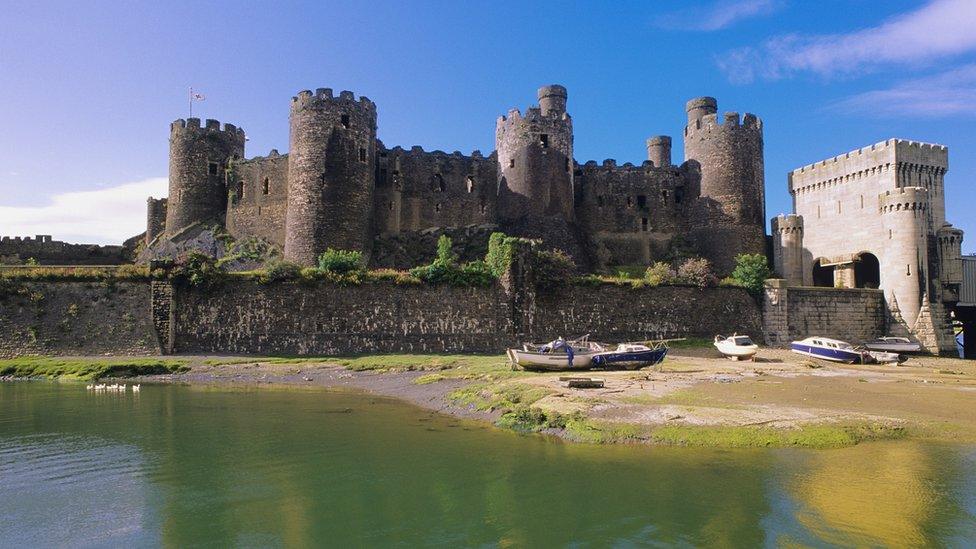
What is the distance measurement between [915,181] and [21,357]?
4695 cm

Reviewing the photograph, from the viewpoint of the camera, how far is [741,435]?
13.9 meters

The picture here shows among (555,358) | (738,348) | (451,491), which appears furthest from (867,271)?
(451,491)

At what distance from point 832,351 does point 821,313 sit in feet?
29.9

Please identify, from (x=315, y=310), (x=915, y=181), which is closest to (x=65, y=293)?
(x=315, y=310)

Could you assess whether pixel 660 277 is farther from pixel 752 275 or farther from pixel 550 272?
pixel 550 272

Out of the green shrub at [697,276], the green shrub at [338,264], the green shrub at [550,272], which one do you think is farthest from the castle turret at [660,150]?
the green shrub at [338,264]

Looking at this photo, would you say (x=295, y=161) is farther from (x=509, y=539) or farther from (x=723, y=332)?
(x=509, y=539)

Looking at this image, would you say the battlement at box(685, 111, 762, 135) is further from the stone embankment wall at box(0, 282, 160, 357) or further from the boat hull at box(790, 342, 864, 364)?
the stone embankment wall at box(0, 282, 160, 357)

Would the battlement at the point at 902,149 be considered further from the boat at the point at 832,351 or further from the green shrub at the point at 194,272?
the green shrub at the point at 194,272

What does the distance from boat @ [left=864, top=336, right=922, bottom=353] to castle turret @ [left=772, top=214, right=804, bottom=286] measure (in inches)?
347

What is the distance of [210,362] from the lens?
1123 inches

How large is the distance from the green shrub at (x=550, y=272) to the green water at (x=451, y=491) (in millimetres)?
17841

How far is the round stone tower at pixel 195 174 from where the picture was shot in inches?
1662

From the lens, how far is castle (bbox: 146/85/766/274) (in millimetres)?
38094
